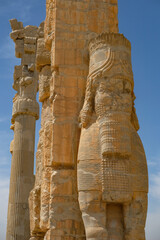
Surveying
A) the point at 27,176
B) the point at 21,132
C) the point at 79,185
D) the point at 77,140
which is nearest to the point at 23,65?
the point at 21,132

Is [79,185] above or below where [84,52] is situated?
below

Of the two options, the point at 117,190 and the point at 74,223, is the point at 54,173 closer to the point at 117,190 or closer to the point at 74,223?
the point at 74,223

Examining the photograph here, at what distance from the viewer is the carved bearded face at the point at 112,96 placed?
512 centimetres

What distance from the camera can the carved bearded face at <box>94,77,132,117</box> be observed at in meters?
5.12

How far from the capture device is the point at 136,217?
4.77 metres

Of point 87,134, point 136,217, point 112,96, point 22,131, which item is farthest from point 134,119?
point 22,131

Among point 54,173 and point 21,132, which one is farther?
point 21,132

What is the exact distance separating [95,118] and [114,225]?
1511 mm

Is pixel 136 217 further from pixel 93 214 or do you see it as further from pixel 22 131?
pixel 22 131

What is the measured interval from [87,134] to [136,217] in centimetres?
131

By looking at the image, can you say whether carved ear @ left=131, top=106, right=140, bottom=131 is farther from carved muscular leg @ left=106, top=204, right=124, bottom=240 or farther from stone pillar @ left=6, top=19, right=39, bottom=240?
stone pillar @ left=6, top=19, right=39, bottom=240

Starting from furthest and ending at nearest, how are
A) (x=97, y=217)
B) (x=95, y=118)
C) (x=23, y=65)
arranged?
(x=23, y=65) < (x=95, y=118) < (x=97, y=217)

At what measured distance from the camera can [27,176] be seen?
41.1ft

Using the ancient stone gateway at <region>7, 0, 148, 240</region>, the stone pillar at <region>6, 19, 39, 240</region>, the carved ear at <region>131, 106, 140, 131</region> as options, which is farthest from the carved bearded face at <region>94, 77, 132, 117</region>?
the stone pillar at <region>6, 19, 39, 240</region>
